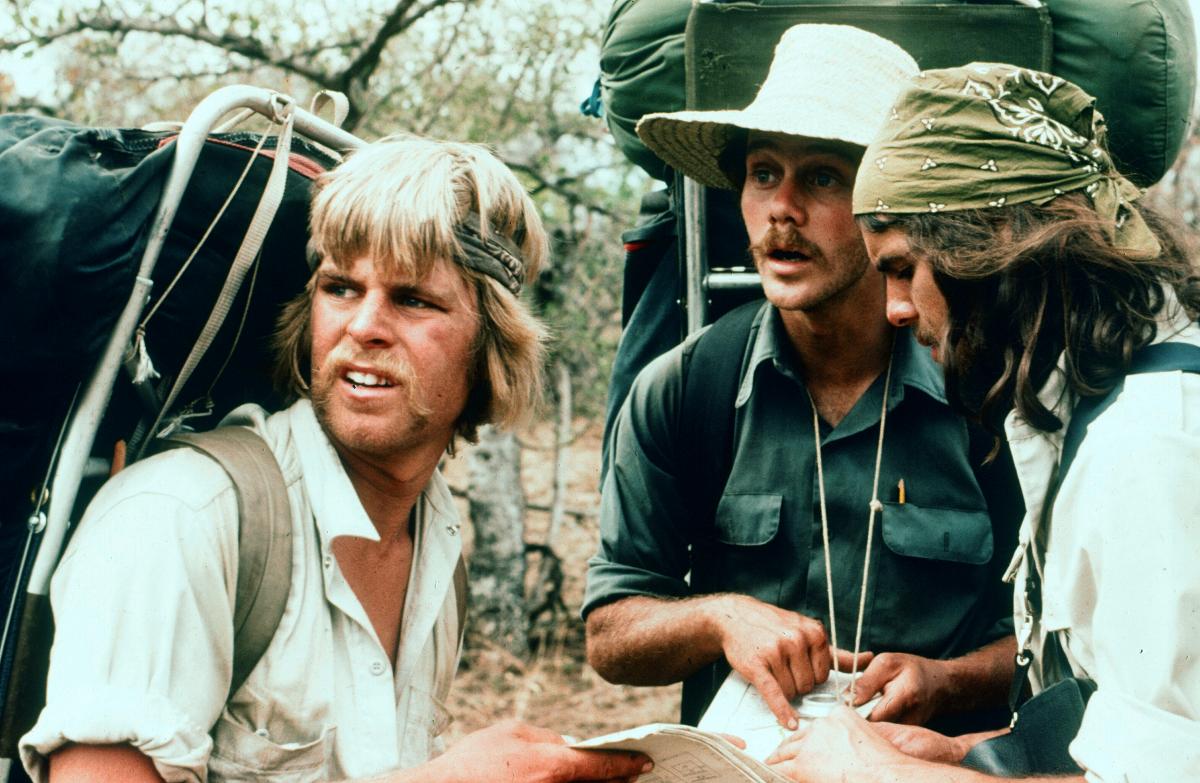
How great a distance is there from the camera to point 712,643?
2965 mm

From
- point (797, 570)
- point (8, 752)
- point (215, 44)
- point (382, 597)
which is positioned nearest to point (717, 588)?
point (797, 570)

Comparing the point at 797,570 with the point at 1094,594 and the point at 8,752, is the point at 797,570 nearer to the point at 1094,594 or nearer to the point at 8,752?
the point at 1094,594

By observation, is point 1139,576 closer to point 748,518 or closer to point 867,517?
point 867,517

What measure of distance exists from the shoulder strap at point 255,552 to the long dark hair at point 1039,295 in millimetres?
1240

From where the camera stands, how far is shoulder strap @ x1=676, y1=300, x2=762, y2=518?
315 cm

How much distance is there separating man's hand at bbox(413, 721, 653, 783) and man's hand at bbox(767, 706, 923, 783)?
0.94 ft

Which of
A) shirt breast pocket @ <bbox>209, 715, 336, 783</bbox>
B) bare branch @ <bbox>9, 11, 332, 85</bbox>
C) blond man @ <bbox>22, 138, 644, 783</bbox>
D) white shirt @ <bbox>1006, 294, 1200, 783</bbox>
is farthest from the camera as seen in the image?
bare branch @ <bbox>9, 11, 332, 85</bbox>

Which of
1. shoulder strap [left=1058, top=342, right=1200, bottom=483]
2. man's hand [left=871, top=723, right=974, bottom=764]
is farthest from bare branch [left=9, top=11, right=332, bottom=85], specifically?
shoulder strap [left=1058, top=342, right=1200, bottom=483]

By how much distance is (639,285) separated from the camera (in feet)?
12.7

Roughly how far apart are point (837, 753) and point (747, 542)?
789 millimetres

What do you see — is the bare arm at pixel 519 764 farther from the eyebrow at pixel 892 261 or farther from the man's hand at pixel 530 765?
the eyebrow at pixel 892 261

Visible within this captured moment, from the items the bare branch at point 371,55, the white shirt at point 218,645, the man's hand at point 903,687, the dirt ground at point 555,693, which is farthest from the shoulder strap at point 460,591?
the bare branch at point 371,55

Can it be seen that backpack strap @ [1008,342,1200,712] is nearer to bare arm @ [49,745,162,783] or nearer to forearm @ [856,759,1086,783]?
forearm @ [856,759,1086,783]

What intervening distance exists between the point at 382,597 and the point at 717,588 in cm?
82
